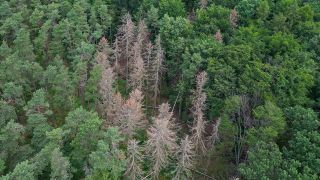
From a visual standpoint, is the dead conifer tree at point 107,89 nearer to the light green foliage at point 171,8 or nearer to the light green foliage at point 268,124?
the light green foliage at point 268,124

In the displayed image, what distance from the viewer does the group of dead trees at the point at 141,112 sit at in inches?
1544

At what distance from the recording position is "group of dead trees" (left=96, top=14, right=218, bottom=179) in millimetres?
39219

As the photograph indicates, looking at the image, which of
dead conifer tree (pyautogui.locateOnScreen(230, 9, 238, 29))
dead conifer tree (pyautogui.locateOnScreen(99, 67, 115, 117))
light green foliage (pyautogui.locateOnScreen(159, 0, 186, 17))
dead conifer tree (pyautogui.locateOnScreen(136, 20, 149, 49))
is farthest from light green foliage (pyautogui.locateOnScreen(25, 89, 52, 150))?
dead conifer tree (pyautogui.locateOnScreen(230, 9, 238, 29))

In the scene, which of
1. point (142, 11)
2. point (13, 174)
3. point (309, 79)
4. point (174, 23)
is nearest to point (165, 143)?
point (13, 174)

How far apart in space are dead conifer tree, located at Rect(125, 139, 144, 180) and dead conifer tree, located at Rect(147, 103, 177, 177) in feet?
4.36

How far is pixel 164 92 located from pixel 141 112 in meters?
9.78

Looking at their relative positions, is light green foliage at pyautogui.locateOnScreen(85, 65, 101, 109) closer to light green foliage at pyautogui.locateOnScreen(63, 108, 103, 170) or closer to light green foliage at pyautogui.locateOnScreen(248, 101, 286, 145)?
light green foliage at pyautogui.locateOnScreen(63, 108, 103, 170)

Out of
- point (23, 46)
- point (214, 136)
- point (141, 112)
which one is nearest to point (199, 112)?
point (214, 136)

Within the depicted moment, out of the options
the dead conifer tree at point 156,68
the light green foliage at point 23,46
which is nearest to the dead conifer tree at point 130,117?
the dead conifer tree at point 156,68

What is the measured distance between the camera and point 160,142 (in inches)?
1533

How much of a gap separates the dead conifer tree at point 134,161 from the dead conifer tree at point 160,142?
1328 mm

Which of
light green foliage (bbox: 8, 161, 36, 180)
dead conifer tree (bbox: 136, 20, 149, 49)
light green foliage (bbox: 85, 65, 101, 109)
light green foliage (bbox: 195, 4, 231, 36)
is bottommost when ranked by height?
light green foliage (bbox: 8, 161, 36, 180)

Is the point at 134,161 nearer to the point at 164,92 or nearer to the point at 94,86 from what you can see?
the point at 94,86

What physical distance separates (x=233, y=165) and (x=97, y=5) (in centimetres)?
3117
